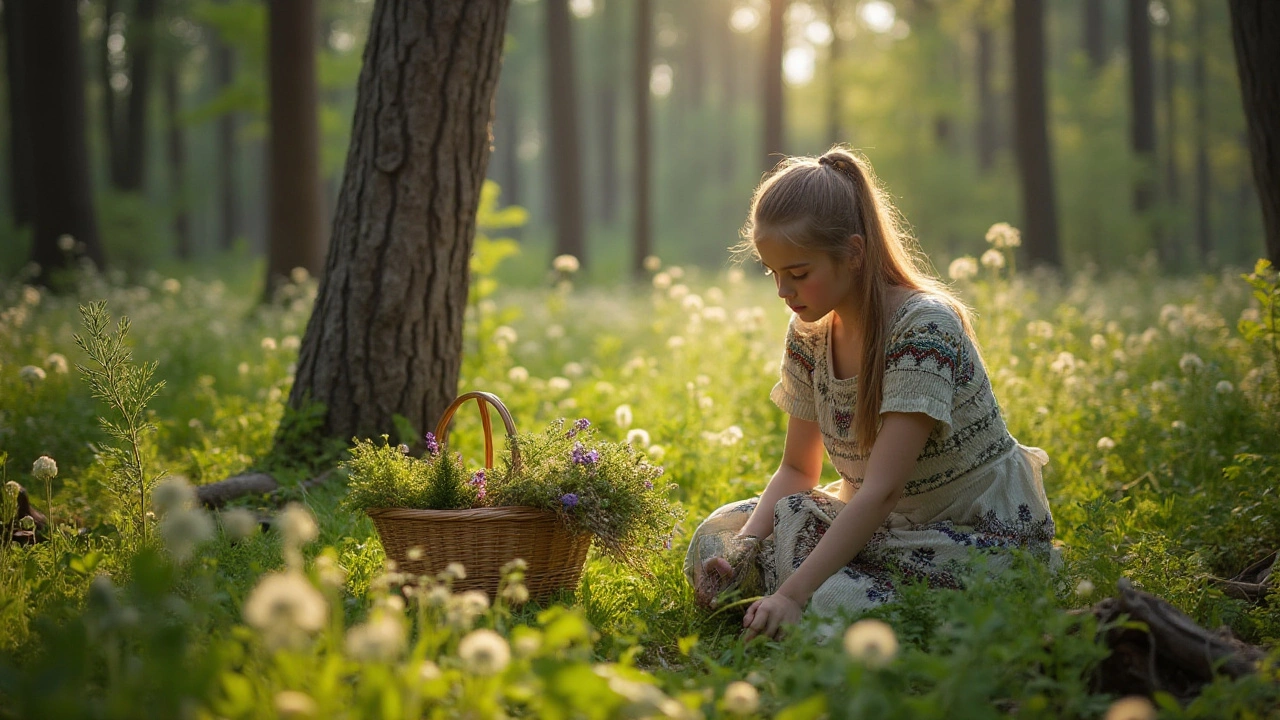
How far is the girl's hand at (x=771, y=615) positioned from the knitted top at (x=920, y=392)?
23.7 inches

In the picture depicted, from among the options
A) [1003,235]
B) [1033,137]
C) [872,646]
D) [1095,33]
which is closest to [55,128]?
[1003,235]

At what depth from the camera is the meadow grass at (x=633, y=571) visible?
1630 mm

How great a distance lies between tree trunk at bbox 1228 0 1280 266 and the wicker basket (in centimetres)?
404

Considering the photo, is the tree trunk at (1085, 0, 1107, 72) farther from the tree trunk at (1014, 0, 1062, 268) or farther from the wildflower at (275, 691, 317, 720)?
the wildflower at (275, 691, 317, 720)

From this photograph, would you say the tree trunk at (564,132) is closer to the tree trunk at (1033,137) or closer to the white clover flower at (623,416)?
the tree trunk at (1033,137)

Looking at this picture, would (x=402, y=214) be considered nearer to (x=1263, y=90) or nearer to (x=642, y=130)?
(x=1263, y=90)

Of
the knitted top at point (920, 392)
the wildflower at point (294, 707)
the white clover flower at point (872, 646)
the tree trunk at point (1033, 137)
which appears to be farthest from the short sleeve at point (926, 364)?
the tree trunk at point (1033, 137)

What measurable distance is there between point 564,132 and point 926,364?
14.5 metres

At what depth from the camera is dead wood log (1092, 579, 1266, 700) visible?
2.16 meters

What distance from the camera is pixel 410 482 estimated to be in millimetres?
2914

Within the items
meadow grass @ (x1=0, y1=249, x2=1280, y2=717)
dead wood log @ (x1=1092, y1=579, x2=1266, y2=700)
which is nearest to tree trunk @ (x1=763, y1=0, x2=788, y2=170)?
meadow grass @ (x1=0, y1=249, x2=1280, y2=717)

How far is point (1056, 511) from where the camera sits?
3.78 m

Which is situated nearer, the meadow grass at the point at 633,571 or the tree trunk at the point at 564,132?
the meadow grass at the point at 633,571

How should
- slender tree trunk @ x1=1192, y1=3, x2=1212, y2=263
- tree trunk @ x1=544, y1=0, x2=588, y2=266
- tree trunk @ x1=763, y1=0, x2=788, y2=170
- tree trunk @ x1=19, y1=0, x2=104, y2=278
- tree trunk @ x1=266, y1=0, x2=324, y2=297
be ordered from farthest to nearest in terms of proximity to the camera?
1. slender tree trunk @ x1=1192, y1=3, x2=1212, y2=263
2. tree trunk @ x1=763, y1=0, x2=788, y2=170
3. tree trunk @ x1=544, y1=0, x2=588, y2=266
4. tree trunk @ x1=19, y1=0, x2=104, y2=278
5. tree trunk @ x1=266, y1=0, x2=324, y2=297
